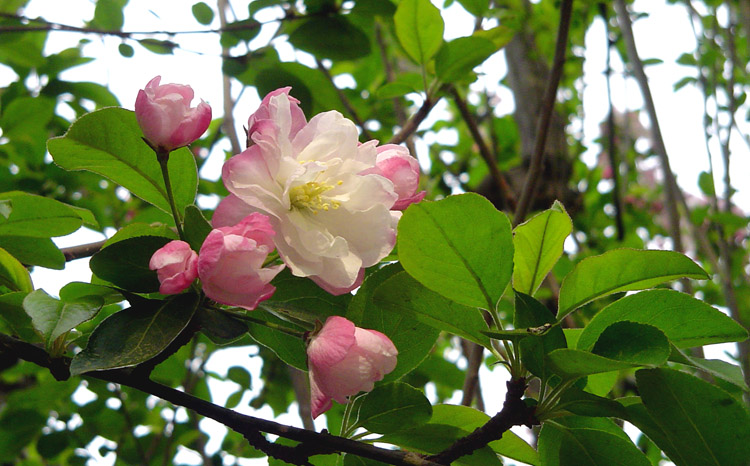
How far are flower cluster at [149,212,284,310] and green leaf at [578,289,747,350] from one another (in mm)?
277

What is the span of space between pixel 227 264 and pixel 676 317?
36cm

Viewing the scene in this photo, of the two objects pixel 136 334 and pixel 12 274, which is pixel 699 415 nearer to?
pixel 136 334

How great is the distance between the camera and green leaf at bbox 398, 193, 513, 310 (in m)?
0.51

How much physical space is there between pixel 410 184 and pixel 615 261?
0.18m

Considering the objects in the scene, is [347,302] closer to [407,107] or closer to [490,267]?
[490,267]

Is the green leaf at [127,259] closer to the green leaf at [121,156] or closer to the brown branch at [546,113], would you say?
the green leaf at [121,156]

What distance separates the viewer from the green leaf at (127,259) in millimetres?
548

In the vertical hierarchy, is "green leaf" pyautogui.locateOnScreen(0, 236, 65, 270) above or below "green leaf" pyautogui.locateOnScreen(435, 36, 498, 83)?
below

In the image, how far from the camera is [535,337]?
522 millimetres

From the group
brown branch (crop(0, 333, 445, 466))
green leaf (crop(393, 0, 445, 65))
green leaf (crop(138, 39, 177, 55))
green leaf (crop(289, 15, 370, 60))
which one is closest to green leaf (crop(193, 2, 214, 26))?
green leaf (crop(138, 39, 177, 55))

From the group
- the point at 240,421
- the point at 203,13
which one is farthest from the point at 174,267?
the point at 203,13

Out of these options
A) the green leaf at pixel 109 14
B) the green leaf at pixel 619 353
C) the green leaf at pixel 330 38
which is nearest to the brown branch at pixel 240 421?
the green leaf at pixel 619 353

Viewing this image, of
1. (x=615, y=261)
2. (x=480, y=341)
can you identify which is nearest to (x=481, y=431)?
(x=480, y=341)

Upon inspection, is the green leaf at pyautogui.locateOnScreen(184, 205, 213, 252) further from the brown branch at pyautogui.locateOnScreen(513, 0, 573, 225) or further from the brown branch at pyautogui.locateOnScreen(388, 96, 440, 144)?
the brown branch at pyautogui.locateOnScreen(513, 0, 573, 225)
